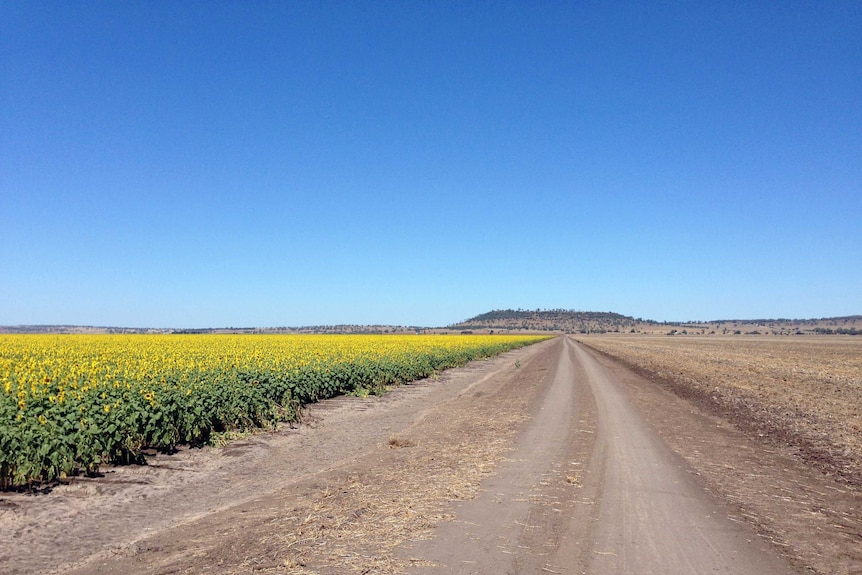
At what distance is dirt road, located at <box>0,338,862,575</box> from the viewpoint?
6074 mm

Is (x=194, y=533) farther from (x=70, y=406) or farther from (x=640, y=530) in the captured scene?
(x=640, y=530)

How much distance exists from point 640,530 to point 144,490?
7557 mm

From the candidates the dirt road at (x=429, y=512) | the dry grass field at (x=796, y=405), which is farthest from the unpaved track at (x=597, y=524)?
the dry grass field at (x=796, y=405)

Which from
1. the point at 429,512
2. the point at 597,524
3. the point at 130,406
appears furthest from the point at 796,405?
the point at 130,406

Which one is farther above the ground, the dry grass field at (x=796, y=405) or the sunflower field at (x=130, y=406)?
the sunflower field at (x=130, y=406)

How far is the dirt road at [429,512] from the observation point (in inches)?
239

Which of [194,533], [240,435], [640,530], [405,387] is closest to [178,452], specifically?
[240,435]

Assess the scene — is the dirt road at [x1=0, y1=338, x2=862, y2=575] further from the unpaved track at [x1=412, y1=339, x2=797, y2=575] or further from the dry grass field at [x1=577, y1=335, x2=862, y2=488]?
the dry grass field at [x1=577, y1=335, x2=862, y2=488]

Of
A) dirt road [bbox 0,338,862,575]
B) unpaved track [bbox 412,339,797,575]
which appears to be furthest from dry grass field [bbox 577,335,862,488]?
unpaved track [bbox 412,339,797,575]

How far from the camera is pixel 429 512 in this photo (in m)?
7.66

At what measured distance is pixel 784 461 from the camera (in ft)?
37.0

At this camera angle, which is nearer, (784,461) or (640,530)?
(640,530)

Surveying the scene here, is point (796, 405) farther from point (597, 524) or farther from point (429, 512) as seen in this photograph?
point (429, 512)

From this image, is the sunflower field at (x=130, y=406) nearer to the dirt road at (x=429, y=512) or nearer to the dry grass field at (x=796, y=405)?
the dirt road at (x=429, y=512)
